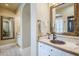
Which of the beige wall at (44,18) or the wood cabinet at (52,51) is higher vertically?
the beige wall at (44,18)

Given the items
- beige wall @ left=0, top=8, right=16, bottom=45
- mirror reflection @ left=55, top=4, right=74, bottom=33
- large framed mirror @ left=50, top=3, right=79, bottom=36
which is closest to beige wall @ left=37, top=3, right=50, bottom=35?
large framed mirror @ left=50, top=3, right=79, bottom=36

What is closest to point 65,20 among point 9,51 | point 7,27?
point 7,27

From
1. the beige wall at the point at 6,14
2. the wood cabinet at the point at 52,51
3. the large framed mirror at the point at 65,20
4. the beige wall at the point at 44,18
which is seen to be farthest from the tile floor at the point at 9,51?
the large framed mirror at the point at 65,20

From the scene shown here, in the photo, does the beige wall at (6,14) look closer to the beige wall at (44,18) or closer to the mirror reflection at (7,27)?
the mirror reflection at (7,27)

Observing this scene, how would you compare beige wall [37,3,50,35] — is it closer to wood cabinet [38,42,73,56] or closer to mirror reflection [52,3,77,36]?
mirror reflection [52,3,77,36]

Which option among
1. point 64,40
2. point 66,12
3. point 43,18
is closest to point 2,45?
point 43,18

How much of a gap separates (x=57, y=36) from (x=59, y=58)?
53 centimetres

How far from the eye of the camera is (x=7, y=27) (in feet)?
6.91

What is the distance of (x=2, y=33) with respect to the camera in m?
2.08

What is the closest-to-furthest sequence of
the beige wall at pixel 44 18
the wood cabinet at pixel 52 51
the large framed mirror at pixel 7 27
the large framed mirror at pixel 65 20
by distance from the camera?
1. the wood cabinet at pixel 52 51
2. the large framed mirror at pixel 65 20
3. the large framed mirror at pixel 7 27
4. the beige wall at pixel 44 18

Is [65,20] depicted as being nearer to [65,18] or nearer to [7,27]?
[65,18]

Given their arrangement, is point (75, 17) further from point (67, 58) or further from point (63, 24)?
point (67, 58)

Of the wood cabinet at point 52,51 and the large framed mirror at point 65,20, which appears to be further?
the large framed mirror at point 65,20

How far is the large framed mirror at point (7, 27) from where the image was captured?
2090 millimetres
